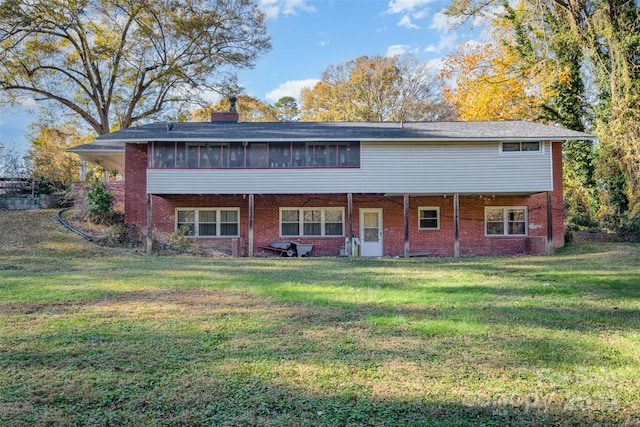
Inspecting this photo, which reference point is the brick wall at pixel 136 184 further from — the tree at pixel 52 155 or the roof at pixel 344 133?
the tree at pixel 52 155

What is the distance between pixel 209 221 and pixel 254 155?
144 inches

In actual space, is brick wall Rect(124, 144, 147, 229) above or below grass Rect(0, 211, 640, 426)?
above

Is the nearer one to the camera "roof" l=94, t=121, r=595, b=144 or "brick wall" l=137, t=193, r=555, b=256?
"roof" l=94, t=121, r=595, b=144

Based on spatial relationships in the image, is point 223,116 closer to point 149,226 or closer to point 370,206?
point 149,226

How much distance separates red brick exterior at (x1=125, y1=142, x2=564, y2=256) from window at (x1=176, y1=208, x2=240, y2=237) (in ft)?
0.76

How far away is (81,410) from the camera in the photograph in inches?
131

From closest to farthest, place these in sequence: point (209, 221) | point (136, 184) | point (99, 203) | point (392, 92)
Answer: point (99, 203), point (136, 184), point (209, 221), point (392, 92)

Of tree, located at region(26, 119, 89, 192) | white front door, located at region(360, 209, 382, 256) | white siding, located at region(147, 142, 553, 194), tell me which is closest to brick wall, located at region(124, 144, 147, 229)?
white siding, located at region(147, 142, 553, 194)

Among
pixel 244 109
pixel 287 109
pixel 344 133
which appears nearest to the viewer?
pixel 344 133

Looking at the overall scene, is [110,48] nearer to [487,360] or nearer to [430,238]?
[430,238]

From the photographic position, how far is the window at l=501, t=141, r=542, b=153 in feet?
57.8

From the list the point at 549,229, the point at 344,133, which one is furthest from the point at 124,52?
the point at 549,229

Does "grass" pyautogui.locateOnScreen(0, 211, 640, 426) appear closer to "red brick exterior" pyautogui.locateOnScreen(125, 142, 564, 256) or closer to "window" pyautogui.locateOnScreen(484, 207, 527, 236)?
"red brick exterior" pyautogui.locateOnScreen(125, 142, 564, 256)

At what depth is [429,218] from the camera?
63.2 ft
